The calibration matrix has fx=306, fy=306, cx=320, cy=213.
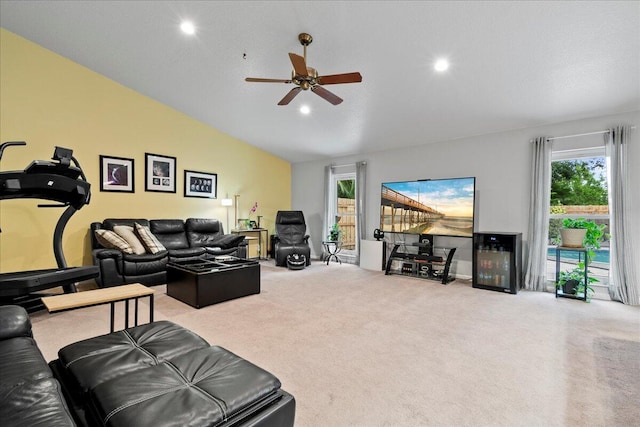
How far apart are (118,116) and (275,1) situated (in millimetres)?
3544

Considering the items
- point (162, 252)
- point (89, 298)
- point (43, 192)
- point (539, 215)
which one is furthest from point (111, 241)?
point (539, 215)

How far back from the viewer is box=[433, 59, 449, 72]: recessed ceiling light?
130 inches

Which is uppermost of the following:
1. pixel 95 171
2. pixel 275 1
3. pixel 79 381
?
pixel 275 1

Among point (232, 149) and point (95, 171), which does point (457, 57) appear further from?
point (95, 171)

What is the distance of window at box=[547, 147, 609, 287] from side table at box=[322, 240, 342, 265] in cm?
368

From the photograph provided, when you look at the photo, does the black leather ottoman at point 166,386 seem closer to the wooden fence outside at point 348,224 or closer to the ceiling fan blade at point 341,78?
the ceiling fan blade at point 341,78

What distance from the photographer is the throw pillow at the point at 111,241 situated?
4223mm

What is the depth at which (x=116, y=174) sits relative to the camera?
4.95 metres

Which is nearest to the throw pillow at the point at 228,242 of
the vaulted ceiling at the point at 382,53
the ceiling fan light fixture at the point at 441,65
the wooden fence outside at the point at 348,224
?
the vaulted ceiling at the point at 382,53

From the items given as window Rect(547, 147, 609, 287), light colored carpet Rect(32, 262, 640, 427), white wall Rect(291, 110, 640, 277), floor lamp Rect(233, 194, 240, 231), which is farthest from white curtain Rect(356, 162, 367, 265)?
window Rect(547, 147, 609, 287)

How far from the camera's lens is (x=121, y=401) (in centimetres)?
109

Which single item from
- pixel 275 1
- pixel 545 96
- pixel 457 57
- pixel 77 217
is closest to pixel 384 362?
pixel 457 57

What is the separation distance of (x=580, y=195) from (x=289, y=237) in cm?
489

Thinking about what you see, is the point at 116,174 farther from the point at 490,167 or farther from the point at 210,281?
the point at 490,167
